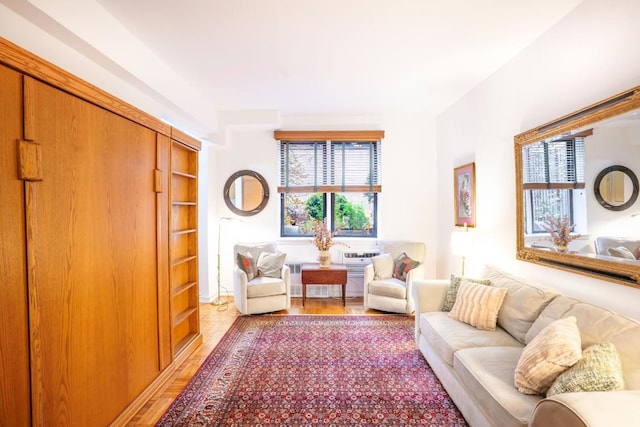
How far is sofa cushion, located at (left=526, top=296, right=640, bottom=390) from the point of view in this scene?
136 centimetres

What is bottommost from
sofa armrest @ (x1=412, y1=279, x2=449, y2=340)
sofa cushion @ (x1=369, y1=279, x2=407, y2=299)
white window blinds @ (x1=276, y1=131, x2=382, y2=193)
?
sofa cushion @ (x1=369, y1=279, x2=407, y2=299)

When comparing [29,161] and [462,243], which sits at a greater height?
[29,161]

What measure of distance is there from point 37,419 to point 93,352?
0.37 m

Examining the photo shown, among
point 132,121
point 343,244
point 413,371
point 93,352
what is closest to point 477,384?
point 413,371

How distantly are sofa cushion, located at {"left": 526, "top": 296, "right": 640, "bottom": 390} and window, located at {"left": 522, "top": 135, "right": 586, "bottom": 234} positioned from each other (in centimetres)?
68

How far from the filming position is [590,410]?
105cm

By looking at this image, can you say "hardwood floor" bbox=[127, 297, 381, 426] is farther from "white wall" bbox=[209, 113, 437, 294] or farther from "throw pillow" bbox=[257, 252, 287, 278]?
"white wall" bbox=[209, 113, 437, 294]

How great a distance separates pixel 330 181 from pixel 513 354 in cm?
339

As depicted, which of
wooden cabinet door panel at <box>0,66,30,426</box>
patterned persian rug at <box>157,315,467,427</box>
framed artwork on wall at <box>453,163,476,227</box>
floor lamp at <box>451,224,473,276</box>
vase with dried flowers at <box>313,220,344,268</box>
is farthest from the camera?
vase with dried flowers at <box>313,220,344,268</box>

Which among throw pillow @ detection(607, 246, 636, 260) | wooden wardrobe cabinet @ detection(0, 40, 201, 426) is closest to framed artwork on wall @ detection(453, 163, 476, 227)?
throw pillow @ detection(607, 246, 636, 260)

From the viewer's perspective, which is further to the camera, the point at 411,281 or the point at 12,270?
the point at 411,281

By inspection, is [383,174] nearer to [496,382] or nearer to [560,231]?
[560,231]

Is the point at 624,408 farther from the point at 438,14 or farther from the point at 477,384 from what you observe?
the point at 438,14

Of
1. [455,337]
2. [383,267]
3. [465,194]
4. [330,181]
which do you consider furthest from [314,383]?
[330,181]
